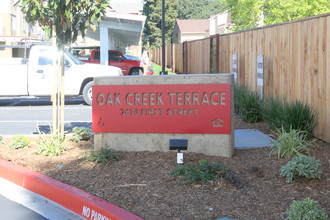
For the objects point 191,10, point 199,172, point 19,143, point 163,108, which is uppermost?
point 191,10

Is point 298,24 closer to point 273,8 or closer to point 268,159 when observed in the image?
point 268,159

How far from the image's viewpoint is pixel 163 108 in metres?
7.45

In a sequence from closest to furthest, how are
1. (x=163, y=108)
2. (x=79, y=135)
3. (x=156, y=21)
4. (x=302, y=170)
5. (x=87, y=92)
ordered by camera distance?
(x=302, y=170) < (x=163, y=108) < (x=79, y=135) < (x=87, y=92) < (x=156, y=21)

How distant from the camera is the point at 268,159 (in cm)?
692

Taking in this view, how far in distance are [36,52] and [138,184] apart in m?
11.0

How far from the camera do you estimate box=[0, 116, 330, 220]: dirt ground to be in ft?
16.4

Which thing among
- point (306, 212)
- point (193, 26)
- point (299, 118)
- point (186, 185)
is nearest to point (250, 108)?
point (299, 118)

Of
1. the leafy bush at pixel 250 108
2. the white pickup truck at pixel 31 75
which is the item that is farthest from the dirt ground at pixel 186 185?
the white pickup truck at pixel 31 75

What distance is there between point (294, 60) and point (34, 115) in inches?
313

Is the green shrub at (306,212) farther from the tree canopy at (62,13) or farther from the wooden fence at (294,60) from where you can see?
the tree canopy at (62,13)

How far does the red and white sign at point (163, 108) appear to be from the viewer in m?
7.26

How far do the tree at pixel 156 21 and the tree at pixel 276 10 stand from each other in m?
39.2

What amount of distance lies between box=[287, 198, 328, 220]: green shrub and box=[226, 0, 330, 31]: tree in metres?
27.0

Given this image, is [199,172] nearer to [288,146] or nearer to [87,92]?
[288,146]
